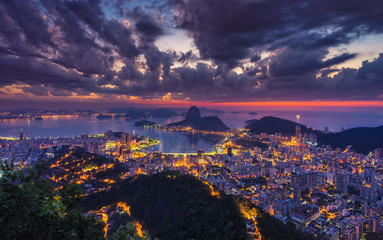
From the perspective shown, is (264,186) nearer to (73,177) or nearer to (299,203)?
(299,203)

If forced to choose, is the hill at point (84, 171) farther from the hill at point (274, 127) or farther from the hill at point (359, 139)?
the hill at point (274, 127)

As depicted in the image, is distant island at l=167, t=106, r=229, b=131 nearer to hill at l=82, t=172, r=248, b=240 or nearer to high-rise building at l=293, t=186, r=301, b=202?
high-rise building at l=293, t=186, r=301, b=202

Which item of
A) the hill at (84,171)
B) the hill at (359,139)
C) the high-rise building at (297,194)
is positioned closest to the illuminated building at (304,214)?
the high-rise building at (297,194)

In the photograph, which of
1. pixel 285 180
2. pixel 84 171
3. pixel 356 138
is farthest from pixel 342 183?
pixel 356 138

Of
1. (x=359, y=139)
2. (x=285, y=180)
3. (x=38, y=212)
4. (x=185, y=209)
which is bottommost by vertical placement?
(x=285, y=180)

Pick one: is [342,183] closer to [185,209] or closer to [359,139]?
[185,209]

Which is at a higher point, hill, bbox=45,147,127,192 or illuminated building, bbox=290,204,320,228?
hill, bbox=45,147,127,192

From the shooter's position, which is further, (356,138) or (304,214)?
(356,138)

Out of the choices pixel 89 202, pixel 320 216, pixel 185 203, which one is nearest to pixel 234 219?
pixel 185 203

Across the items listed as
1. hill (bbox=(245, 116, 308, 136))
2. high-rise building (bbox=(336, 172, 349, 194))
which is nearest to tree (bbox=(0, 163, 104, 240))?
high-rise building (bbox=(336, 172, 349, 194))
